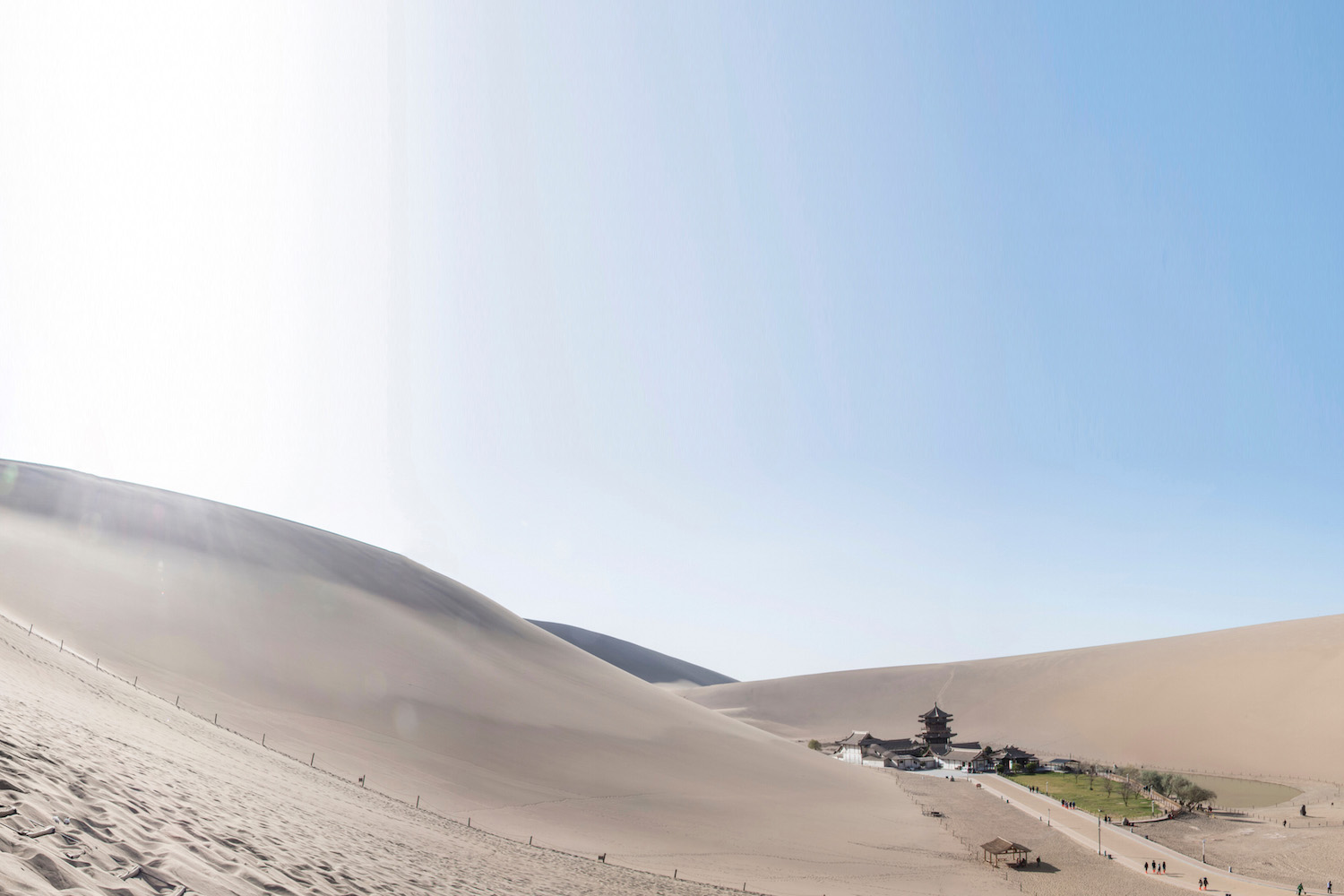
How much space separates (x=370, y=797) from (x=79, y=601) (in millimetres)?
16427

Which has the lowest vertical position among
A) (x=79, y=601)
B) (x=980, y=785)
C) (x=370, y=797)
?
(x=980, y=785)

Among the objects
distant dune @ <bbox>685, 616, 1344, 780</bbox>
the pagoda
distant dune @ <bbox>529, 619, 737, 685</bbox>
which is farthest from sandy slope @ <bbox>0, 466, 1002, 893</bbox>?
distant dune @ <bbox>529, 619, 737, 685</bbox>

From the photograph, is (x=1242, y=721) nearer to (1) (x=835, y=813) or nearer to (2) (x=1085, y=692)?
(2) (x=1085, y=692)

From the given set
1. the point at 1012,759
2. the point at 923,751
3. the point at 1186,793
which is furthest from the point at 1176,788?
the point at 923,751

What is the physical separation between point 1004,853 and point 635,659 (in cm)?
15882

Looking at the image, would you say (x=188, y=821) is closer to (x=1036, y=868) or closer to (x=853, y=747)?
(x=1036, y=868)

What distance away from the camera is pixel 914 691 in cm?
10288

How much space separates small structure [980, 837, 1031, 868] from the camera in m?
27.5

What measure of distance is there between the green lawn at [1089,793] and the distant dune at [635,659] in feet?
393

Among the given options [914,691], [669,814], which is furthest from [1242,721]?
[669,814]

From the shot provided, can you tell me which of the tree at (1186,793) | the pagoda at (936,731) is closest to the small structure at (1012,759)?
the pagoda at (936,731)

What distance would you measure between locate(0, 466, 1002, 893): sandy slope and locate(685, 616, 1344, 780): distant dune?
3728 cm

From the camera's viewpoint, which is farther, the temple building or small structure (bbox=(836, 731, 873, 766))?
small structure (bbox=(836, 731, 873, 766))

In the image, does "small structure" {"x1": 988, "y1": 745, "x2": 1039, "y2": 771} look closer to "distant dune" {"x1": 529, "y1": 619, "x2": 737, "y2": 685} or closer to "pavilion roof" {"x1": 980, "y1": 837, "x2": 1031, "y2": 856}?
"pavilion roof" {"x1": 980, "y1": 837, "x2": 1031, "y2": 856}
